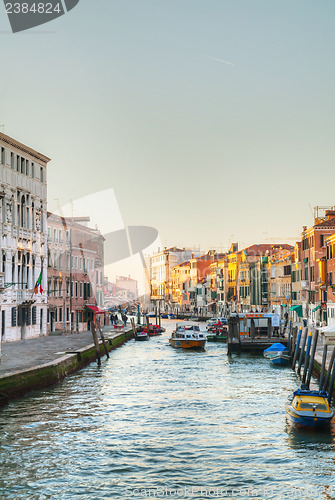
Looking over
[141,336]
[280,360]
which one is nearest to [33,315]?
[280,360]

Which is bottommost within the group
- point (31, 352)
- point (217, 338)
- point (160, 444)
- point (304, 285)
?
point (160, 444)

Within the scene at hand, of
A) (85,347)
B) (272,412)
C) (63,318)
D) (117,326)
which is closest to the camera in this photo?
(272,412)

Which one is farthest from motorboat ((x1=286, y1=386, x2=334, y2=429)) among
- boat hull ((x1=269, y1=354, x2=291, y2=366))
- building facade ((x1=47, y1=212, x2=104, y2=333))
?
building facade ((x1=47, y1=212, x2=104, y2=333))

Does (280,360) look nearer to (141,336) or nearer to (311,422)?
(311,422)

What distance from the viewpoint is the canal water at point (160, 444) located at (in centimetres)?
1535

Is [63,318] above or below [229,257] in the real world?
below

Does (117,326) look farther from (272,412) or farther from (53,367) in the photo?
(272,412)

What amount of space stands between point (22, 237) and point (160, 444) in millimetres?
27407

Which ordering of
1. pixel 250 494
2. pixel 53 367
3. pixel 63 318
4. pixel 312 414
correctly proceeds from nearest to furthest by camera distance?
pixel 250 494 → pixel 312 414 → pixel 53 367 → pixel 63 318

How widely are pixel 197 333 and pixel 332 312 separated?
37.4 ft

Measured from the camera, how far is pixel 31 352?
115 feet

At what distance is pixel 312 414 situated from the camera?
2030 centimetres

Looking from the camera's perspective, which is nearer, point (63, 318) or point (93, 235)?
point (63, 318)

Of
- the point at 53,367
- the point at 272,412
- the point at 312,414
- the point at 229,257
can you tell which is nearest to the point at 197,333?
the point at 53,367
